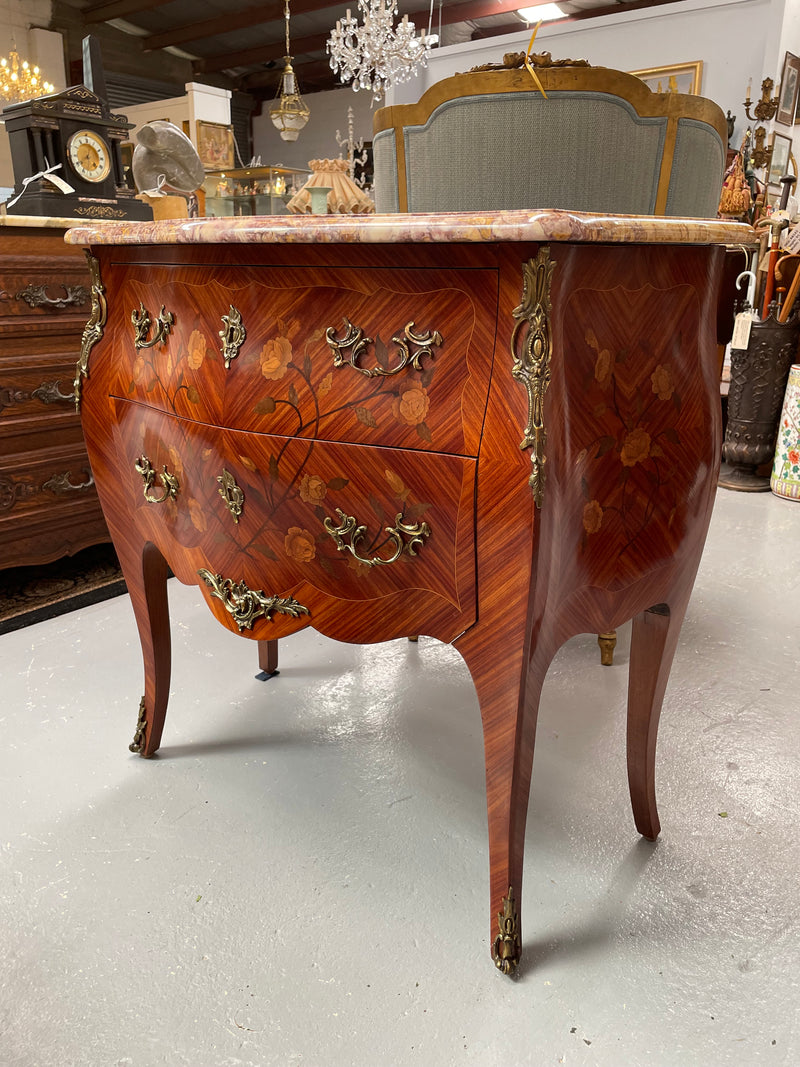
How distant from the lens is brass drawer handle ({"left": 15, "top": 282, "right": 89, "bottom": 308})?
2404mm

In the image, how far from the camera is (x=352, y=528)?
114 cm

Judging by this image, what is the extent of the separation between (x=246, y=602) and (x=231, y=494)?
192mm

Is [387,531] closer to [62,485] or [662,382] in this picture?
[662,382]

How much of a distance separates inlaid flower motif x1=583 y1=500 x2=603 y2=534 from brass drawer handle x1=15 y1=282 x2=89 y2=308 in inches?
79.7

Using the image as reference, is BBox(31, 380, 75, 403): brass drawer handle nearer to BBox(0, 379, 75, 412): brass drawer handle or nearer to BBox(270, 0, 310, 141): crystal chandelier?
BBox(0, 379, 75, 412): brass drawer handle

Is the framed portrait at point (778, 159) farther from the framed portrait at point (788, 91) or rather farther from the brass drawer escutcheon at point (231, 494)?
the brass drawer escutcheon at point (231, 494)

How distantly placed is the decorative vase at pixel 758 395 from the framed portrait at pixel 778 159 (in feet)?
12.1

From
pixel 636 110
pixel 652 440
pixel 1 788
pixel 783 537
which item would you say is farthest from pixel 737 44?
pixel 1 788

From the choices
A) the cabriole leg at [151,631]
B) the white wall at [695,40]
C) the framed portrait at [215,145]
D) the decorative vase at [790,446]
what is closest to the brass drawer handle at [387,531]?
the cabriole leg at [151,631]

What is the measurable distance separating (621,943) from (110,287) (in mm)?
1393

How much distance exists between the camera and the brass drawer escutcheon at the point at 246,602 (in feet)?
4.21

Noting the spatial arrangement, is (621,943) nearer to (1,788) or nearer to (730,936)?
(730,936)

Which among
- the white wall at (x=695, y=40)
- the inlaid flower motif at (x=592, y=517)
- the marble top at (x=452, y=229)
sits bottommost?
the inlaid flower motif at (x=592, y=517)

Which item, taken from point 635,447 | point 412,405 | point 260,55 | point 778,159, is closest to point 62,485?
point 412,405
